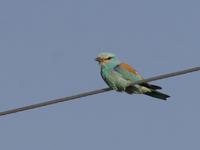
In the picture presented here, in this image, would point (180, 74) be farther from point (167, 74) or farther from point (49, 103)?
point (49, 103)

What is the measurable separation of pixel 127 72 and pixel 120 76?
133 millimetres

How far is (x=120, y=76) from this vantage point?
11078 mm

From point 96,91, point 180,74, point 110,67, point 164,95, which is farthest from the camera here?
point 110,67

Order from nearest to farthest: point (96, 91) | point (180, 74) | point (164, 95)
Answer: point (180, 74)
point (96, 91)
point (164, 95)

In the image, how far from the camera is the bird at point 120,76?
35.4 ft

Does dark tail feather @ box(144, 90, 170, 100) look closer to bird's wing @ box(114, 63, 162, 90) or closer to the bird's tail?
the bird's tail

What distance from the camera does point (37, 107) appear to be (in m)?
8.46

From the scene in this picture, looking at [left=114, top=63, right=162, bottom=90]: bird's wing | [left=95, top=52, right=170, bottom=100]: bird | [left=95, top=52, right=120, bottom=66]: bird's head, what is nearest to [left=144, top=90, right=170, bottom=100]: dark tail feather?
[left=95, top=52, right=170, bottom=100]: bird

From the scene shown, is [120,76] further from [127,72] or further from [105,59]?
[105,59]

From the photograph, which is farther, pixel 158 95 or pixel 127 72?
pixel 127 72

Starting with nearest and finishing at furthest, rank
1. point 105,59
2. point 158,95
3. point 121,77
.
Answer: point 158,95, point 121,77, point 105,59

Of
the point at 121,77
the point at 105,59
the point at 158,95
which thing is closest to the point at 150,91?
the point at 158,95

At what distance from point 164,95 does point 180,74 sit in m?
2.41

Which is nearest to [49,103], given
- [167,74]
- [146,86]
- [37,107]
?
[37,107]
